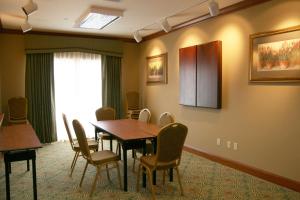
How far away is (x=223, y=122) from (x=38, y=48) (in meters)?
4.30

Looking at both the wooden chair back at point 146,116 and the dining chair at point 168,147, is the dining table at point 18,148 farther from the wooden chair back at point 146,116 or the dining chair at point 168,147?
the wooden chair back at point 146,116

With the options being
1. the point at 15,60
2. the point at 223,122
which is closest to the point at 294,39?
the point at 223,122

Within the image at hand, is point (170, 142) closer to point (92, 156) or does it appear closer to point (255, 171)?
point (92, 156)

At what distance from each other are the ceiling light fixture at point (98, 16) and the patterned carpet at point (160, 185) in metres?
2.48

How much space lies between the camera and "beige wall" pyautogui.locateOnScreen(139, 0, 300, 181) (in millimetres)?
3285

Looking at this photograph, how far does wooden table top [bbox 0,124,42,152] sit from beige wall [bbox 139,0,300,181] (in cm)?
286

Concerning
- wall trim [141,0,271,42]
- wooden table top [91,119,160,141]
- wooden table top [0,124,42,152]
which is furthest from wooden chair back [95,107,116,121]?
wall trim [141,0,271,42]

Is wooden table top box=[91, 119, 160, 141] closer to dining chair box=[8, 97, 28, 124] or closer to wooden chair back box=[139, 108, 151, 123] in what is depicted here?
wooden chair back box=[139, 108, 151, 123]

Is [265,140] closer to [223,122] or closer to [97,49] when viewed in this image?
[223,122]

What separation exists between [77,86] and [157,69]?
2.02m

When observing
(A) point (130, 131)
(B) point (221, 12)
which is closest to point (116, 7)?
(B) point (221, 12)

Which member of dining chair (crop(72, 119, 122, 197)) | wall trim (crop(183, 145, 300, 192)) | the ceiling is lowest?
→ wall trim (crop(183, 145, 300, 192))

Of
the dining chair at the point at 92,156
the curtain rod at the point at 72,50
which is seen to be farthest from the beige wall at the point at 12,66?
the dining chair at the point at 92,156

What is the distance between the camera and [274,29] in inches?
134
